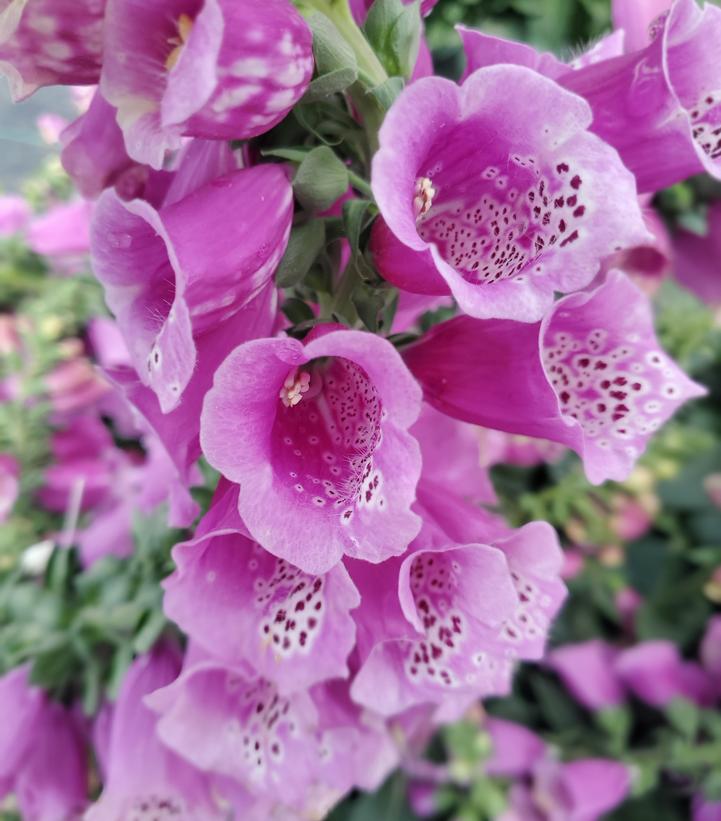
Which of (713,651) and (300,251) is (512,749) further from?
(300,251)

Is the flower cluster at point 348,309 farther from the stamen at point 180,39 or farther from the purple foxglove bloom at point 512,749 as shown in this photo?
the purple foxglove bloom at point 512,749

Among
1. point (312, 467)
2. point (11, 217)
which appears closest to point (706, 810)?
point (312, 467)

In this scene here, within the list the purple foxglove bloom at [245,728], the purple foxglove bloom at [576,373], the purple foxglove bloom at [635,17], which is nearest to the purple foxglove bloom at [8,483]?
the purple foxglove bloom at [245,728]

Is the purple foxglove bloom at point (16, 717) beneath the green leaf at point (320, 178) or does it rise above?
beneath

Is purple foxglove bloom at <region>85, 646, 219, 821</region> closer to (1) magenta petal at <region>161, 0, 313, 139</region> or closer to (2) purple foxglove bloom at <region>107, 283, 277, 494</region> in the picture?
A: (2) purple foxglove bloom at <region>107, 283, 277, 494</region>

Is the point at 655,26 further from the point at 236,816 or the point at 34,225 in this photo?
the point at 34,225

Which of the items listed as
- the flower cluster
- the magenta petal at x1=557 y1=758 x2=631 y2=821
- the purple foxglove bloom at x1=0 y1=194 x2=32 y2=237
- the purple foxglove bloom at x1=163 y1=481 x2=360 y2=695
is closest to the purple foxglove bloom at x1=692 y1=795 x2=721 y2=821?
the magenta petal at x1=557 y1=758 x2=631 y2=821
